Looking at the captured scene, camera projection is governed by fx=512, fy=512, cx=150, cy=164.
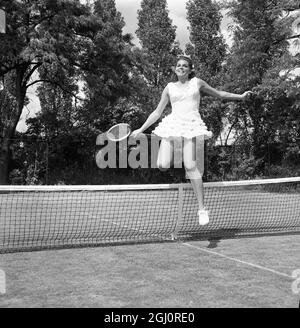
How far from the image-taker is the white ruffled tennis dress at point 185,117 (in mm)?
7008

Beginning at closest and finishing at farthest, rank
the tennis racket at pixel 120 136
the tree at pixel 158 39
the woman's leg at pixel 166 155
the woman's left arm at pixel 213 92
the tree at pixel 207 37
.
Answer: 1. the woman's leg at pixel 166 155
2. the woman's left arm at pixel 213 92
3. the tennis racket at pixel 120 136
4. the tree at pixel 207 37
5. the tree at pixel 158 39

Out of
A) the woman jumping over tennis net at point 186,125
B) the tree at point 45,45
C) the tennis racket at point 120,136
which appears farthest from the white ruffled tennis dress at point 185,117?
the tree at point 45,45

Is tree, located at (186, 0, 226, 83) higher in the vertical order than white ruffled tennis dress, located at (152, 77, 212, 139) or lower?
higher

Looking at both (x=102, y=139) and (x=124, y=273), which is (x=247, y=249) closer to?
(x=124, y=273)

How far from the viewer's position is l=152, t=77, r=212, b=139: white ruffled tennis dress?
7.01 m

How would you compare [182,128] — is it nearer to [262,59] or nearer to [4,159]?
[262,59]

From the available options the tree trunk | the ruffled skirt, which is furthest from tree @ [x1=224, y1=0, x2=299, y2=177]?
the ruffled skirt

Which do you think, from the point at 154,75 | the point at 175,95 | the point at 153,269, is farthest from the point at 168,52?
the point at 153,269

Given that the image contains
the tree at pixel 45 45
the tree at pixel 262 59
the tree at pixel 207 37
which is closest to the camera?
the tree at pixel 45 45

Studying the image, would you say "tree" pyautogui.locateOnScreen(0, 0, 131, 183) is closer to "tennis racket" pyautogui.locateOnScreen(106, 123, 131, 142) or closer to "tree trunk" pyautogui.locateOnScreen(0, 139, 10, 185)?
"tree trunk" pyautogui.locateOnScreen(0, 139, 10, 185)

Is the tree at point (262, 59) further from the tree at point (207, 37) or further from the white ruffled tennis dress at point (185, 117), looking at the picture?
the white ruffled tennis dress at point (185, 117)

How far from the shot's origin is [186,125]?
23.1 ft

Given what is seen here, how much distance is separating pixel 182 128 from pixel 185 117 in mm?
180

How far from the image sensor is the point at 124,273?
209 inches
